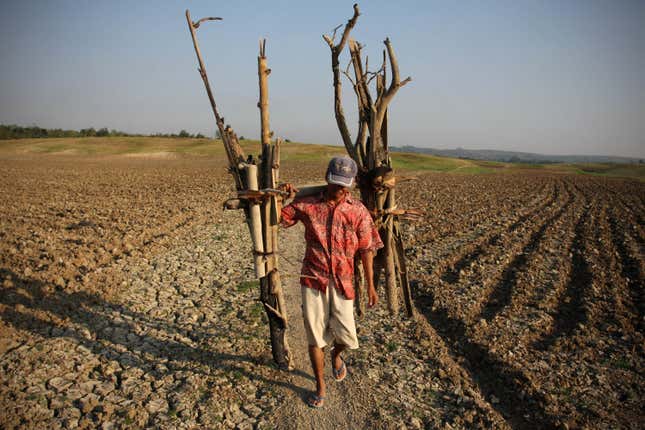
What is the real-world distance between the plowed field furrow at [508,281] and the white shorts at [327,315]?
3.54 metres

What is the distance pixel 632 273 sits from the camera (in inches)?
366

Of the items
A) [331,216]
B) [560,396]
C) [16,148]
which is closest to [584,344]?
[560,396]

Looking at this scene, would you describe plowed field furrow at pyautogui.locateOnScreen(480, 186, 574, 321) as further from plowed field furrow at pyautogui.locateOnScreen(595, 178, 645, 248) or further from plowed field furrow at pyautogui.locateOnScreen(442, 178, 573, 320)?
plowed field furrow at pyautogui.locateOnScreen(595, 178, 645, 248)

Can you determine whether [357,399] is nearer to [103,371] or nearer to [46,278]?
[103,371]

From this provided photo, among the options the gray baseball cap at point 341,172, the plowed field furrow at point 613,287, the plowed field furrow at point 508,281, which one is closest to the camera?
the gray baseball cap at point 341,172

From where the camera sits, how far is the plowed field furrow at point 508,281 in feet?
23.4

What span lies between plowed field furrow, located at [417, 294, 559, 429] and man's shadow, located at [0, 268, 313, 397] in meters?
2.31

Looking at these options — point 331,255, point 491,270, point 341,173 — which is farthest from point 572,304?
point 341,173

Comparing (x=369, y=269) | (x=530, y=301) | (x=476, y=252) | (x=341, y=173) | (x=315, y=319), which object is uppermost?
(x=341, y=173)

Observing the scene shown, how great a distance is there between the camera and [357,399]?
4586mm

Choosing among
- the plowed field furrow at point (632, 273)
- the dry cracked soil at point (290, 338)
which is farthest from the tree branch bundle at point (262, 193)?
the plowed field furrow at point (632, 273)

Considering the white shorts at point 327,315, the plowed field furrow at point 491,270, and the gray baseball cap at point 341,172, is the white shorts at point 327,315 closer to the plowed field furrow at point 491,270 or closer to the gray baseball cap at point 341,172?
the gray baseball cap at point 341,172

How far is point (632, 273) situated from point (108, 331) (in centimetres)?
1116

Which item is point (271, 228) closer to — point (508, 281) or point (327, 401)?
point (327, 401)
